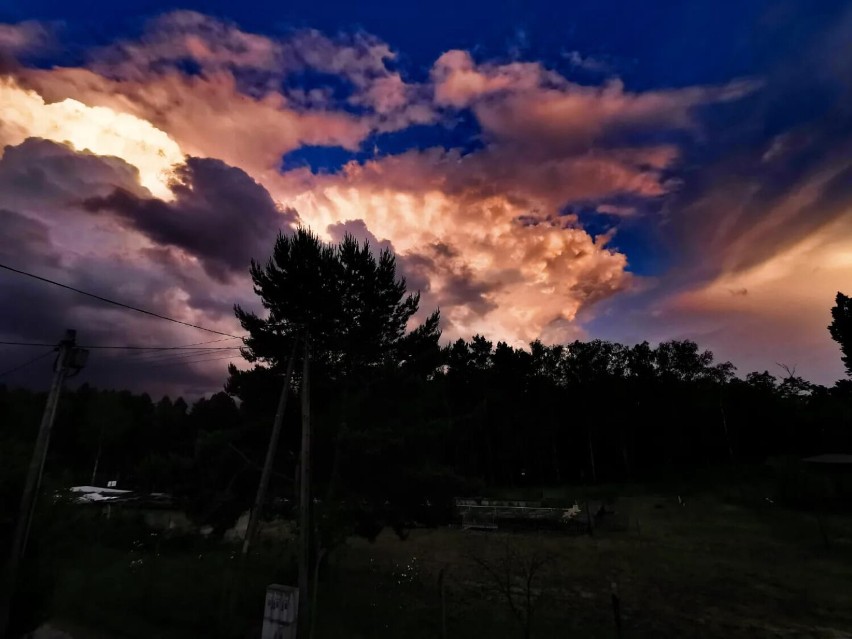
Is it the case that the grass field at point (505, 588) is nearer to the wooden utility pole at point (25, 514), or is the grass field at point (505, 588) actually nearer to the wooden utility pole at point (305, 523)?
the wooden utility pole at point (305, 523)

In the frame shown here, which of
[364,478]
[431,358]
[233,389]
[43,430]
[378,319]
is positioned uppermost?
[378,319]

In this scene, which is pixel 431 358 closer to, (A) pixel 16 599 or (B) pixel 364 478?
(B) pixel 364 478

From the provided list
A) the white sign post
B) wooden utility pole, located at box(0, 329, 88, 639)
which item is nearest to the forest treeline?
wooden utility pole, located at box(0, 329, 88, 639)

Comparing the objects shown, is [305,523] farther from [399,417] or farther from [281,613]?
[399,417]

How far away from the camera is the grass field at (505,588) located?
48.3ft

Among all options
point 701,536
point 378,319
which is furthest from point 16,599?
point 701,536

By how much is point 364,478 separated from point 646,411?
6081 centimetres

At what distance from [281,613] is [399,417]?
1181cm

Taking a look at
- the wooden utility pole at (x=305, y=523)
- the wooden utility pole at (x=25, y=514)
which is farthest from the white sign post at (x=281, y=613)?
the wooden utility pole at (x=25, y=514)

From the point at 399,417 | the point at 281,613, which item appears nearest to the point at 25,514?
the point at 281,613

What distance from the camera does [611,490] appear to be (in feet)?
186

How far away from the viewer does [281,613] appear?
1141 centimetres

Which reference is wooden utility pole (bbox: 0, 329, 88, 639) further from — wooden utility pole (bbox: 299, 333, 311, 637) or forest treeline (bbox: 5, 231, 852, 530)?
wooden utility pole (bbox: 299, 333, 311, 637)

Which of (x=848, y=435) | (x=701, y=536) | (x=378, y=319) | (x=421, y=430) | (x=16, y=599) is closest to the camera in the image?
(x=16, y=599)
